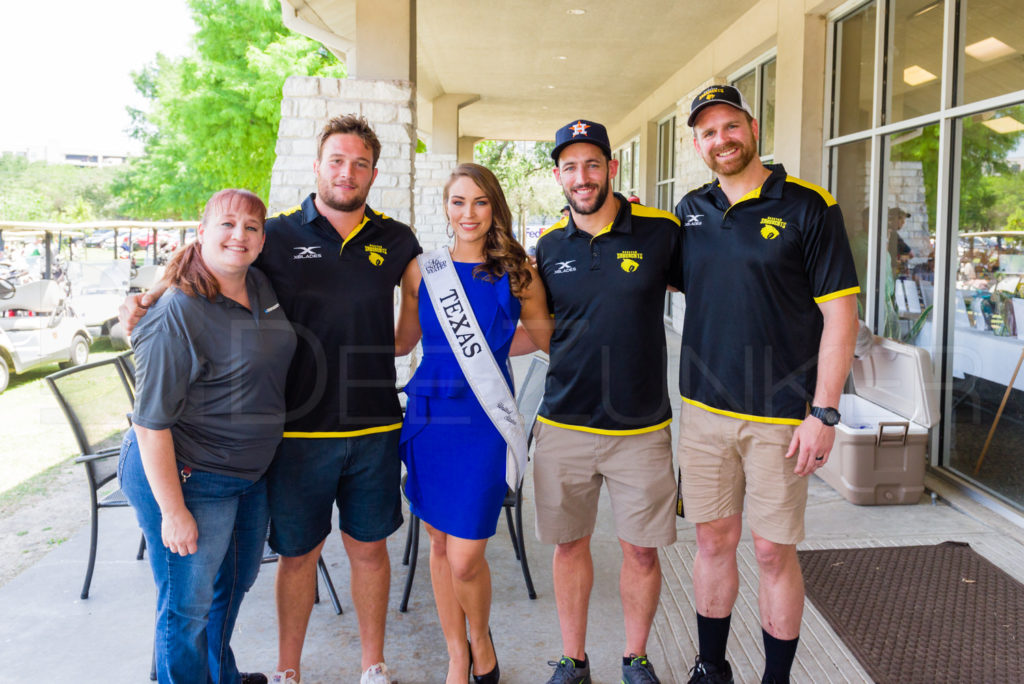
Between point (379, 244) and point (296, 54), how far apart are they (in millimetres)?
12904

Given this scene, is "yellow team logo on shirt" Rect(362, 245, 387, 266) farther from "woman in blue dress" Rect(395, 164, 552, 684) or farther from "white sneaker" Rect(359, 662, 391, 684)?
"white sneaker" Rect(359, 662, 391, 684)

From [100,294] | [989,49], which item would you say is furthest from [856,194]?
[100,294]

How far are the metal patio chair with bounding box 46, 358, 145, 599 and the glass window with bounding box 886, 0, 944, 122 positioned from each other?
494cm

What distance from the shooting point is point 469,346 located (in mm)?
2486

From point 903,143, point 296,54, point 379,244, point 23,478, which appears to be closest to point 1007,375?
point 903,143

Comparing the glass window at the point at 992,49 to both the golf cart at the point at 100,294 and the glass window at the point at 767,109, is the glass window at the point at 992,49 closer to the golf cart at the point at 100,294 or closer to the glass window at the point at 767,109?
the glass window at the point at 767,109

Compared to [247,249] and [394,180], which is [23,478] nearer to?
[394,180]

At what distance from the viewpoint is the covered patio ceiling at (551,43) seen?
741cm

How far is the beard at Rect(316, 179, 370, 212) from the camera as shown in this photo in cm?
248

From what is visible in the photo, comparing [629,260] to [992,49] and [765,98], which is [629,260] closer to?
[992,49]

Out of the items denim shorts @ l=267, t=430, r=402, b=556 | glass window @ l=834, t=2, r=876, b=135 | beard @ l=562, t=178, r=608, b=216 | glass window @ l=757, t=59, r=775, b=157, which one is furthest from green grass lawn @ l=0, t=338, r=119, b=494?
glass window @ l=757, t=59, r=775, b=157

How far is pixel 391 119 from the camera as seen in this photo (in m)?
5.31

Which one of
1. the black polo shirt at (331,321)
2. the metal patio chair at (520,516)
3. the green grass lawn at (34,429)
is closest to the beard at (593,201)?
the black polo shirt at (331,321)

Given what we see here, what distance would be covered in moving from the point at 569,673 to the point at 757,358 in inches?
48.9
